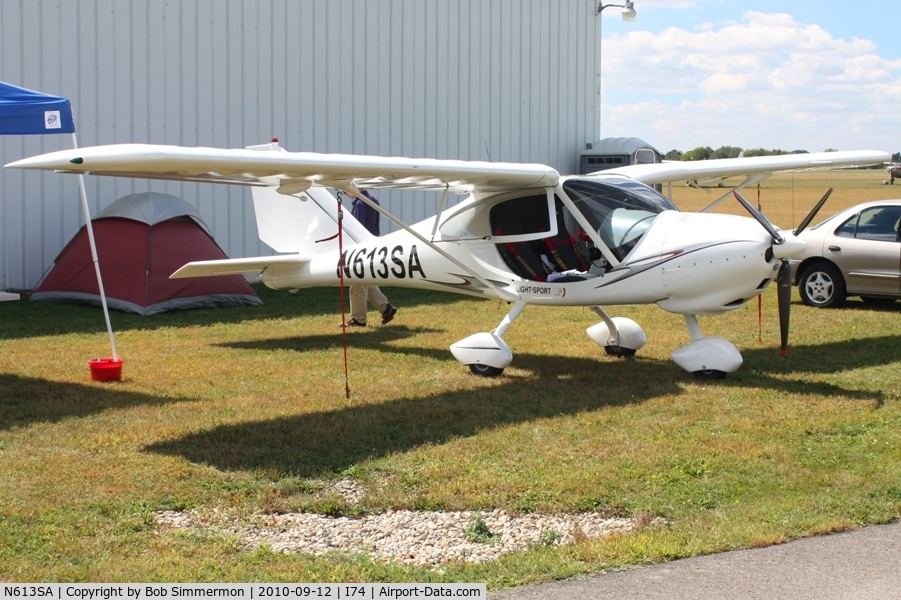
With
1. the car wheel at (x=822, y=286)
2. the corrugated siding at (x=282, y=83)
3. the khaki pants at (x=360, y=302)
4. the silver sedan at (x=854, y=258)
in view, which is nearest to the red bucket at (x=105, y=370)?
the khaki pants at (x=360, y=302)

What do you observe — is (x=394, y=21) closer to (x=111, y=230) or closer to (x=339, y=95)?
(x=339, y=95)

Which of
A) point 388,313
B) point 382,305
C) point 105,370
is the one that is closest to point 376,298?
point 382,305

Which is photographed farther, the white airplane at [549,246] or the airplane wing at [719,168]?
the airplane wing at [719,168]

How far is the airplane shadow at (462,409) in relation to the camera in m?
6.75

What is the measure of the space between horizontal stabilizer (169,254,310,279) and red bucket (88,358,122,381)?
4.68ft

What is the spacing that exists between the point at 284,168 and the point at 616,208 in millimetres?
3496

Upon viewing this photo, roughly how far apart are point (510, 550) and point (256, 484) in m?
1.77

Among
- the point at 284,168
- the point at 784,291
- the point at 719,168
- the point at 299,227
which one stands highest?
the point at 719,168

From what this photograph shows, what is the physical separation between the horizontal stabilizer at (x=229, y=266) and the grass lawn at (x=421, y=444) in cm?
87

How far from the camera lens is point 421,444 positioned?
705cm

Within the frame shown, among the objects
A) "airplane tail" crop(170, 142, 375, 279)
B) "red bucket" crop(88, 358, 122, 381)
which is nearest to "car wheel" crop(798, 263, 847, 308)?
"airplane tail" crop(170, 142, 375, 279)

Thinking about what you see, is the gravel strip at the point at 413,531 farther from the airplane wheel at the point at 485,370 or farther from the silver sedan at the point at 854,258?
the silver sedan at the point at 854,258

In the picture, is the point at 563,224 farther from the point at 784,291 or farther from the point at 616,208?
the point at 784,291

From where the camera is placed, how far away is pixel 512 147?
23203 millimetres
